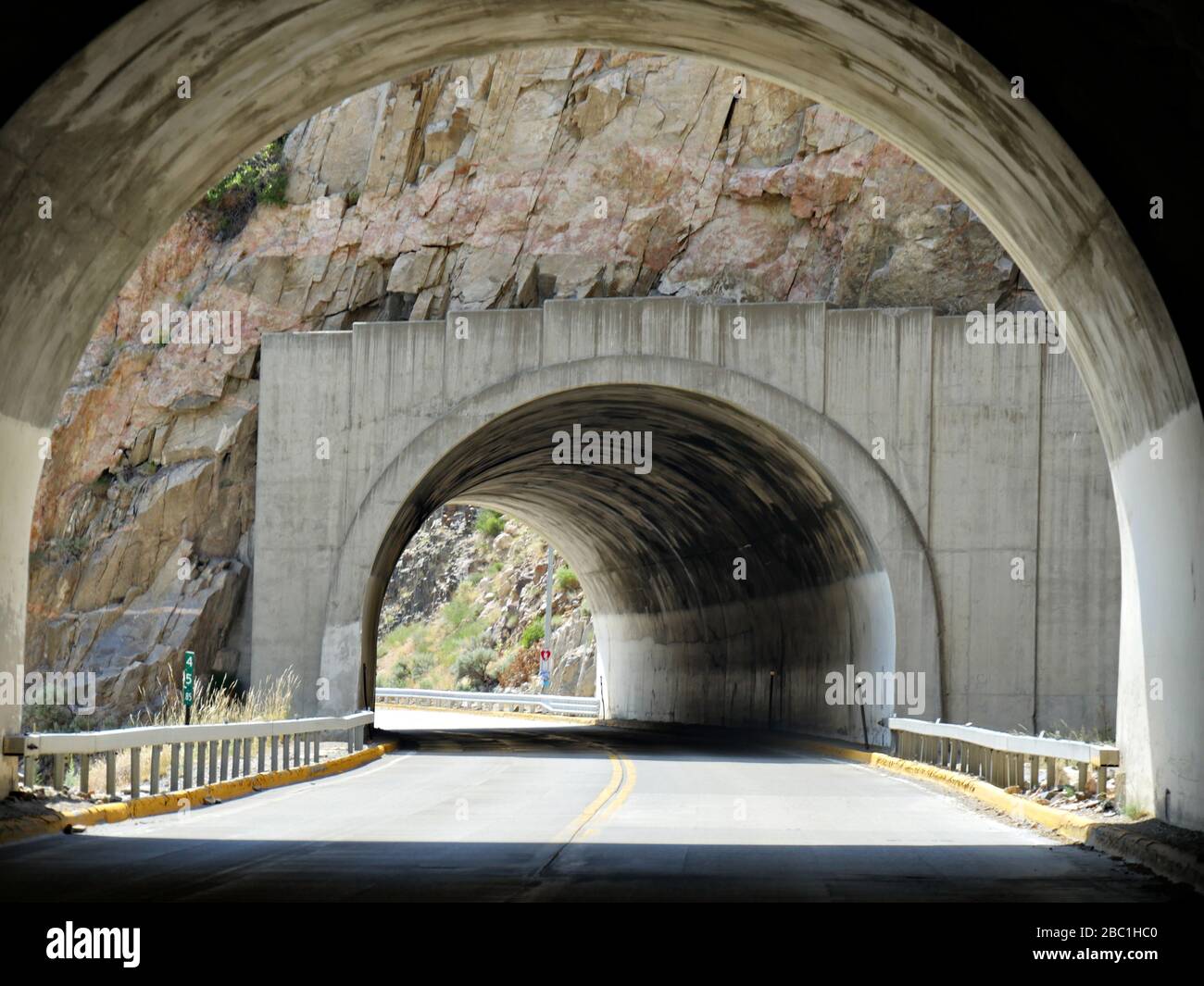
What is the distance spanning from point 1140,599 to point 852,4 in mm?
5442

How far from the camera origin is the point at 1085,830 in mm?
13352

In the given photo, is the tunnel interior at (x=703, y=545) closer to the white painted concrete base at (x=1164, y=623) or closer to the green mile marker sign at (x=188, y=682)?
the green mile marker sign at (x=188, y=682)

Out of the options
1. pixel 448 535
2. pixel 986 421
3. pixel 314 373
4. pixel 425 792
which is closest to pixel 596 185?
pixel 314 373

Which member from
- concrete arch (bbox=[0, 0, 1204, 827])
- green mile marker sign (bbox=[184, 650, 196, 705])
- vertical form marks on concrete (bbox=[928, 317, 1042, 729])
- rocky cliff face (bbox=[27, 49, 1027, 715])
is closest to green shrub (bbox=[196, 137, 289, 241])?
rocky cliff face (bbox=[27, 49, 1027, 715])

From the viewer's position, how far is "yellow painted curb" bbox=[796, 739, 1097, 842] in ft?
45.2

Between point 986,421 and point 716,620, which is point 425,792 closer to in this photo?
point 986,421

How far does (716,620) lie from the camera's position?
131 feet

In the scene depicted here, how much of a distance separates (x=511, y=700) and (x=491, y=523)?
2409cm

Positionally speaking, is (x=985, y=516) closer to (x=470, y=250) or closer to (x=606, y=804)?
(x=470, y=250)

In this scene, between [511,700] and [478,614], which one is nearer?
[511,700]

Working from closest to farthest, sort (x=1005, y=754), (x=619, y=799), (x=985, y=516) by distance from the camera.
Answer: (x=619, y=799) → (x=1005, y=754) → (x=985, y=516)

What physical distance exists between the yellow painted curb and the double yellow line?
395cm

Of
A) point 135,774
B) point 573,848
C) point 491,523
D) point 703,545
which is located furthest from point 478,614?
point 573,848
